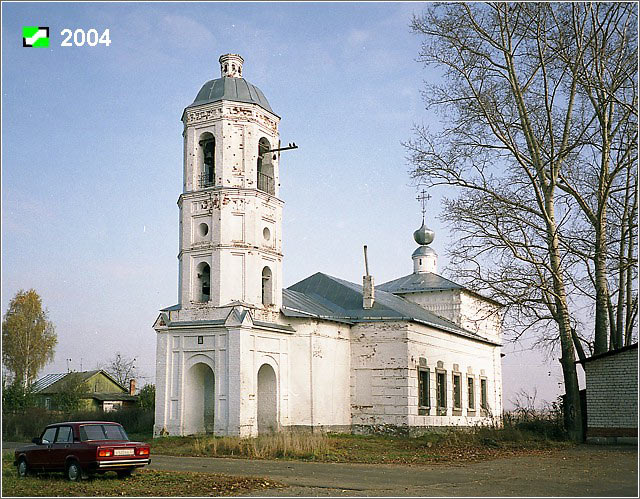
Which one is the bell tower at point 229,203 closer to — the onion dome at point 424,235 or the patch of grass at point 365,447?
the patch of grass at point 365,447

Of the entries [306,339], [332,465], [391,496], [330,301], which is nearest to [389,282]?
[330,301]

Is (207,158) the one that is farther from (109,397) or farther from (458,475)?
(109,397)

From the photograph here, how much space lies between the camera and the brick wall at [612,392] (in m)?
22.9

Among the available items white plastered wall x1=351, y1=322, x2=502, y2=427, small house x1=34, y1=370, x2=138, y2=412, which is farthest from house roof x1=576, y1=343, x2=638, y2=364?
small house x1=34, y1=370, x2=138, y2=412

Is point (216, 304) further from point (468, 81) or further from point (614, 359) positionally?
point (614, 359)

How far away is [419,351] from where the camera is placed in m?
29.4

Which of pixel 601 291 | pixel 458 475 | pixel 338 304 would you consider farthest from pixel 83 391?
pixel 458 475

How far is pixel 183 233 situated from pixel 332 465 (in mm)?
11475

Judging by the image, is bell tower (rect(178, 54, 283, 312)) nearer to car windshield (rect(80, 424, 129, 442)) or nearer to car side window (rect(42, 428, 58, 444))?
car windshield (rect(80, 424, 129, 442))

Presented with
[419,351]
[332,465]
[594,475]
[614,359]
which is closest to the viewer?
[594,475]

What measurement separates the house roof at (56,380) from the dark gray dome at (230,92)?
24410 millimetres

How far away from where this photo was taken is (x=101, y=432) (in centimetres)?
1483

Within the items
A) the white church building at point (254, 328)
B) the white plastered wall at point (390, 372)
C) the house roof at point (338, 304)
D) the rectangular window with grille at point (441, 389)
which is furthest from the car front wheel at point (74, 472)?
the rectangular window with grille at point (441, 389)

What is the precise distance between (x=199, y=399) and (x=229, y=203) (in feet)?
21.8
